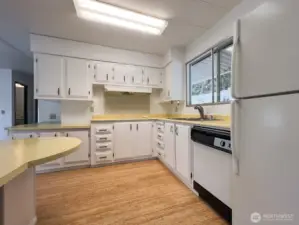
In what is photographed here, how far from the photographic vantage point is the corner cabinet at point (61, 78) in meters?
2.94

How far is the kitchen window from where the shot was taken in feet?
8.41

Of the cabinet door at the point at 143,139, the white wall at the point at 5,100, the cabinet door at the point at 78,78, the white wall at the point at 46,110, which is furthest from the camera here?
the white wall at the point at 5,100

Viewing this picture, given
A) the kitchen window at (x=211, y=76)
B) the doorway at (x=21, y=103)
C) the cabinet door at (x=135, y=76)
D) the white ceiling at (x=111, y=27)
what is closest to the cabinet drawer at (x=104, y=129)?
the cabinet door at (x=135, y=76)

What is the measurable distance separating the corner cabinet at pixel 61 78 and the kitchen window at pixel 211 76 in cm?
216

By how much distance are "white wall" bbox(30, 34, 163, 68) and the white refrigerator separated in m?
2.74

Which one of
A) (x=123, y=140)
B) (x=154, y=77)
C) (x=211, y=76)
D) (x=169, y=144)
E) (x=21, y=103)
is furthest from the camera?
(x=21, y=103)

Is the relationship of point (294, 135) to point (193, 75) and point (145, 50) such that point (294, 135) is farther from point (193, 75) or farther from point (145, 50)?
point (145, 50)

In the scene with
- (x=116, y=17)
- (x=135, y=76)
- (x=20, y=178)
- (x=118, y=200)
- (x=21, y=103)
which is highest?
(x=116, y=17)

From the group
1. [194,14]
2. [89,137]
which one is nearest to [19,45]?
[89,137]

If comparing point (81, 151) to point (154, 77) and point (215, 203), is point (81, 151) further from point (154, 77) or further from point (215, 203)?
point (215, 203)

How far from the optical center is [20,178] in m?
1.19

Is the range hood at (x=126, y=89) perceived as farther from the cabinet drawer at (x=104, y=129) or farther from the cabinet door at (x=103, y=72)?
the cabinet drawer at (x=104, y=129)

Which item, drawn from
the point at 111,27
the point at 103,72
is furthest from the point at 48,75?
the point at 111,27

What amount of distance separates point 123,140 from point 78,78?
152 centimetres
